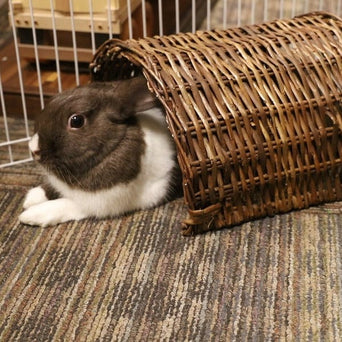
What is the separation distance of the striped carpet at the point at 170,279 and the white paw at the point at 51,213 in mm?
21

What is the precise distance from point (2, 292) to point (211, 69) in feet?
2.40

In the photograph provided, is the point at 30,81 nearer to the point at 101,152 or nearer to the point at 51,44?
the point at 51,44

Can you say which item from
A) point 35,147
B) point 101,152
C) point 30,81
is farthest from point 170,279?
point 30,81

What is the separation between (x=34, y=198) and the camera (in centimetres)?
164

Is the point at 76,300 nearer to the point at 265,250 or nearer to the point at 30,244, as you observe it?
the point at 30,244

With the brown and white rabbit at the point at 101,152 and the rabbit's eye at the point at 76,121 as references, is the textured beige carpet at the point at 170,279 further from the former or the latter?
the rabbit's eye at the point at 76,121

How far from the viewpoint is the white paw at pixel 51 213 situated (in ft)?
5.07

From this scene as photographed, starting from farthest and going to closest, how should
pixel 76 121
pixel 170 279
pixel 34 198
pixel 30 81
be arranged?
pixel 30 81, pixel 34 198, pixel 76 121, pixel 170 279

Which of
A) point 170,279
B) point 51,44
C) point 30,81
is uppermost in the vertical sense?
point 51,44

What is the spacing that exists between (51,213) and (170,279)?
0.41 metres

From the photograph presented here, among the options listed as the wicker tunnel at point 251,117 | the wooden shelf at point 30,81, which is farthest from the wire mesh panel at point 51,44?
the wicker tunnel at point 251,117

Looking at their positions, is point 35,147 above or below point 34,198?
above

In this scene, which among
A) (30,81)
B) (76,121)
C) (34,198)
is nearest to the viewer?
(76,121)

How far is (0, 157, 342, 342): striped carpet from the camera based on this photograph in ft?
3.96
